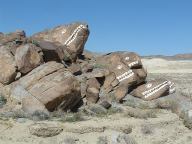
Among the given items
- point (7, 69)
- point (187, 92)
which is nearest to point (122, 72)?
point (7, 69)

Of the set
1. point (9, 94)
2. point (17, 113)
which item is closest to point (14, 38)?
point (9, 94)

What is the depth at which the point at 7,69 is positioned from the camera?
15.7 metres

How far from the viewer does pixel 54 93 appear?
47.3 feet

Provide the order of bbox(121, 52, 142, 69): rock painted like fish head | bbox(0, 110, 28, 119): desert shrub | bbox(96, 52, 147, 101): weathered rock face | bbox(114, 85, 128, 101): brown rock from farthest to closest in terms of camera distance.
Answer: bbox(121, 52, 142, 69): rock painted like fish head, bbox(96, 52, 147, 101): weathered rock face, bbox(114, 85, 128, 101): brown rock, bbox(0, 110, 28, 119): desert shrub

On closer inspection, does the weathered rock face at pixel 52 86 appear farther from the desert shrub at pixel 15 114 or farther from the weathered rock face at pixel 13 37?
the weathered rock face at pixel 13 37

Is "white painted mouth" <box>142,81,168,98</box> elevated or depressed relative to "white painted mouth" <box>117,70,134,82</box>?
depressed

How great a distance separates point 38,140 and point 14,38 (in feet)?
18.4

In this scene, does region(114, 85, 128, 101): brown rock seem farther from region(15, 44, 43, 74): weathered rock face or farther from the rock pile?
region(15, 44, 43, 74): weathered rock face

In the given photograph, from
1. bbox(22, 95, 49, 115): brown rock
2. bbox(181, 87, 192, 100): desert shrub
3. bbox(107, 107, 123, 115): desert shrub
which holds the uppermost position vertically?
bbox(22, 95, 49, 115): brown rock

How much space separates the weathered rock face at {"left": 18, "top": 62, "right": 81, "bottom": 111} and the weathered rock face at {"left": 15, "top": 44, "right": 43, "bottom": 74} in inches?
10.3

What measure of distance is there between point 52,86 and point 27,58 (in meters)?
1.77

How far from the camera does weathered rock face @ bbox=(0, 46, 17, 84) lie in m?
15.6

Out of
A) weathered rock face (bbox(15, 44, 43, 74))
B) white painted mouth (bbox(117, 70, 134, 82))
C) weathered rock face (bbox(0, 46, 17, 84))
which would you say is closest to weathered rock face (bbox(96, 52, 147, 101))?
white painted mouth (bbox(117, 70, 134, 82))

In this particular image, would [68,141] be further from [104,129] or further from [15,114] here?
[15,114]
